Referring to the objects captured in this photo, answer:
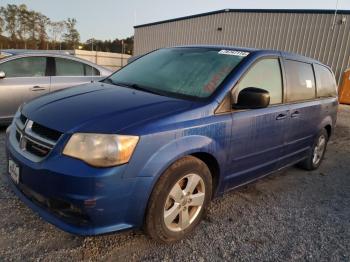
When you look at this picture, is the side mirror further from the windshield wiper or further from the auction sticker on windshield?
the windshield wiper

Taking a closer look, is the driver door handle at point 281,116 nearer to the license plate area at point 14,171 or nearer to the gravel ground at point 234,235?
the gravel ground at point 234,235

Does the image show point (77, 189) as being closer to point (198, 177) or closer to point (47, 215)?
point (47, 215)

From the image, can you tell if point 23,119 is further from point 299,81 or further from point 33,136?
point 299,81

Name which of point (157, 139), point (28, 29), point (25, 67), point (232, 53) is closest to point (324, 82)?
point (232, 53)

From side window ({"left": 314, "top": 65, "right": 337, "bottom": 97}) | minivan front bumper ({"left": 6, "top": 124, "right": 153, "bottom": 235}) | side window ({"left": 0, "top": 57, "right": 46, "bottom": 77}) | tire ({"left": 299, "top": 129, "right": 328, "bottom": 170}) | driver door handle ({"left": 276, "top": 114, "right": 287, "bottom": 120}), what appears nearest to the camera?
minivan front bumper ({"left": 6, "top": 124, "right": 153, "bottom": 235})

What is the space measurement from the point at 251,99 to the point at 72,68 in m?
4.38

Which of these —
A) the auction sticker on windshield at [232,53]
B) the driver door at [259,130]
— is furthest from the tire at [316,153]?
the auction sticker on windshield at [232,53]

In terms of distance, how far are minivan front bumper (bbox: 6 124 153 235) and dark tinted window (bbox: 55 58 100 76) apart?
4028 mm

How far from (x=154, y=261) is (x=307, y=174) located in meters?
3.29

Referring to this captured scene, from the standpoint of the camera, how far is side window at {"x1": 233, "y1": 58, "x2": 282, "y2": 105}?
306cm

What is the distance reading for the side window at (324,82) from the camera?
4.63 meters

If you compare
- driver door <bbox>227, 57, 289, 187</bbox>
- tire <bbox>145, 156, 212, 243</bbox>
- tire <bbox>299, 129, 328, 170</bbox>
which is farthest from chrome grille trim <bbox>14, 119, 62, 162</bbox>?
tire <bbox>299, 129, 328, 170</bbox>

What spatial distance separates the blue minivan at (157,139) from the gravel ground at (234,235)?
21 cm

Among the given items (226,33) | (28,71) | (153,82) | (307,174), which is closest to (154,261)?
(153,82)
